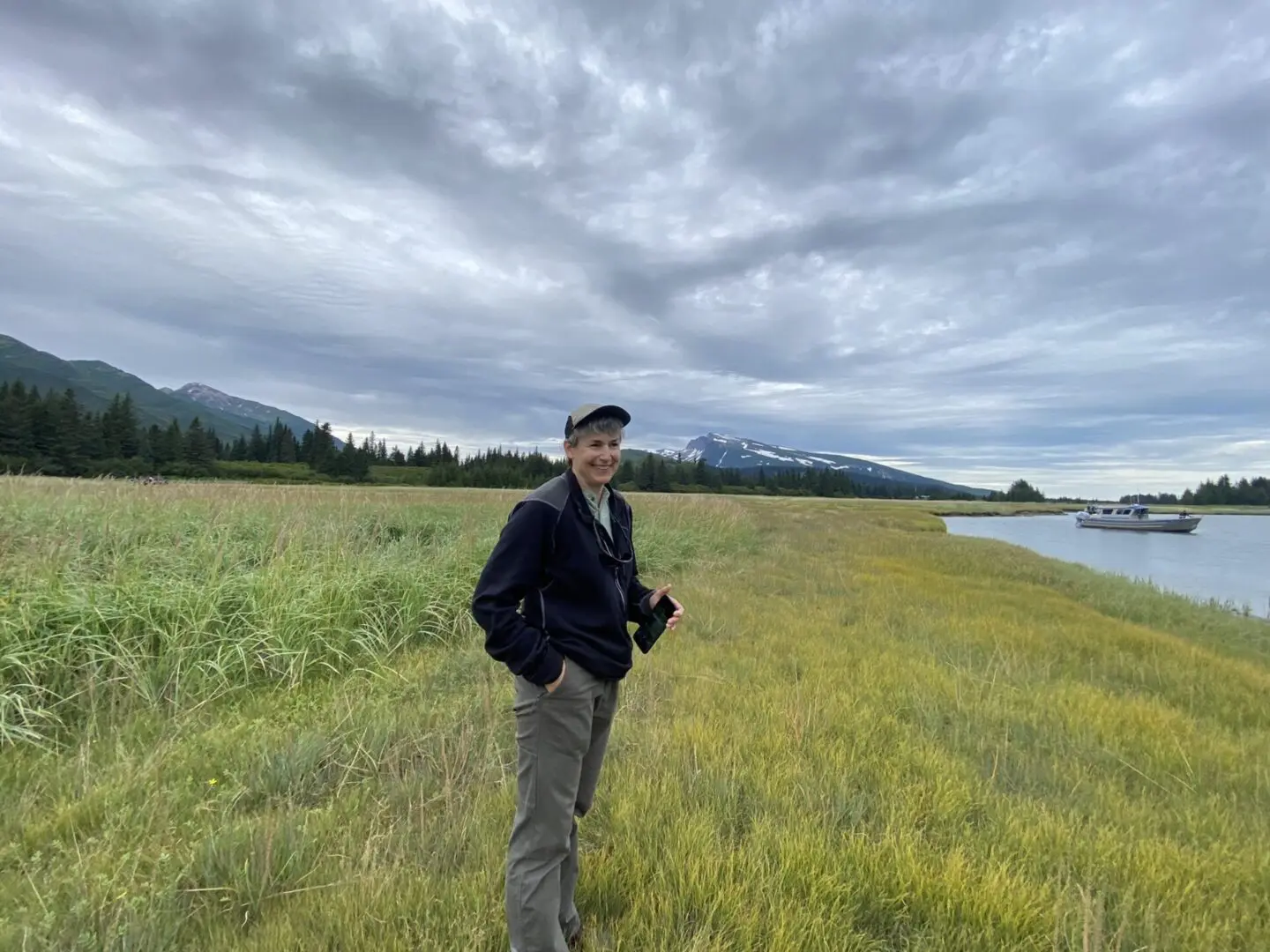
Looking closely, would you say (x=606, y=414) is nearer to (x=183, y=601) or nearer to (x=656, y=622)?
(x=656, y=622)

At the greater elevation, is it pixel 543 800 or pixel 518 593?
pixel 518 593

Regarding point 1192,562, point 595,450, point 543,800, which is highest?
point 595,450

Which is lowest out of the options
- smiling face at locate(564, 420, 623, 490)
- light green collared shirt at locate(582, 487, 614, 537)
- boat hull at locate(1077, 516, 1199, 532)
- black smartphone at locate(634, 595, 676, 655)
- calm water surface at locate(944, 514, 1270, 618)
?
calm water surface at locate(944, 514, 1270, 618)

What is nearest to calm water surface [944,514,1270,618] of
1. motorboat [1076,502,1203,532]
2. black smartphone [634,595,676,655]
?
motorboat [1076,502,1203,532]

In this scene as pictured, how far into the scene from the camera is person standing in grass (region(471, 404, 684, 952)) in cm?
192

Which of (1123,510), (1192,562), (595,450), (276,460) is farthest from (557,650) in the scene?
(276,460)

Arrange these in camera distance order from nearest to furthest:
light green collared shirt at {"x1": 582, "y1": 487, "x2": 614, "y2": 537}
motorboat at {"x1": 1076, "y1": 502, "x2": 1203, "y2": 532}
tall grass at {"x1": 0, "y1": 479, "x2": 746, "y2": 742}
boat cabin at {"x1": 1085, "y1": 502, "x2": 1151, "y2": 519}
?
light green collared shirt at {"x1": 582, "y1": 487, "x2": 614, "y2": 537} < tall grass at {"x1": 0, "y1": 479, "x2": 746, "y2": 742} < motorboat at {"x1": 1076, "y1": 502, "x2": 1203, "y2": 532} < boat cabin at {"x1": 1085, "y1": 502, "x2": 1151, "y2": 519}

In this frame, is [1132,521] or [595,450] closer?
[595,450]

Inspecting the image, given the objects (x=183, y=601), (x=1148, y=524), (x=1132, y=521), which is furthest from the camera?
(x=1132, y=521)

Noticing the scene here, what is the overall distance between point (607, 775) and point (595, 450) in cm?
229

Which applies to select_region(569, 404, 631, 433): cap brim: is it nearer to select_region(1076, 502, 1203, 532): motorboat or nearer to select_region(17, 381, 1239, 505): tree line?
select_region(17, 381, 1239, 505): tree line

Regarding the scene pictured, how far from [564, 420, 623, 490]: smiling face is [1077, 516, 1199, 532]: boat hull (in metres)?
79.4

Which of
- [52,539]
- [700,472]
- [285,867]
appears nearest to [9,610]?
[52,539]

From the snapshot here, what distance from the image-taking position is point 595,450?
216 cm
